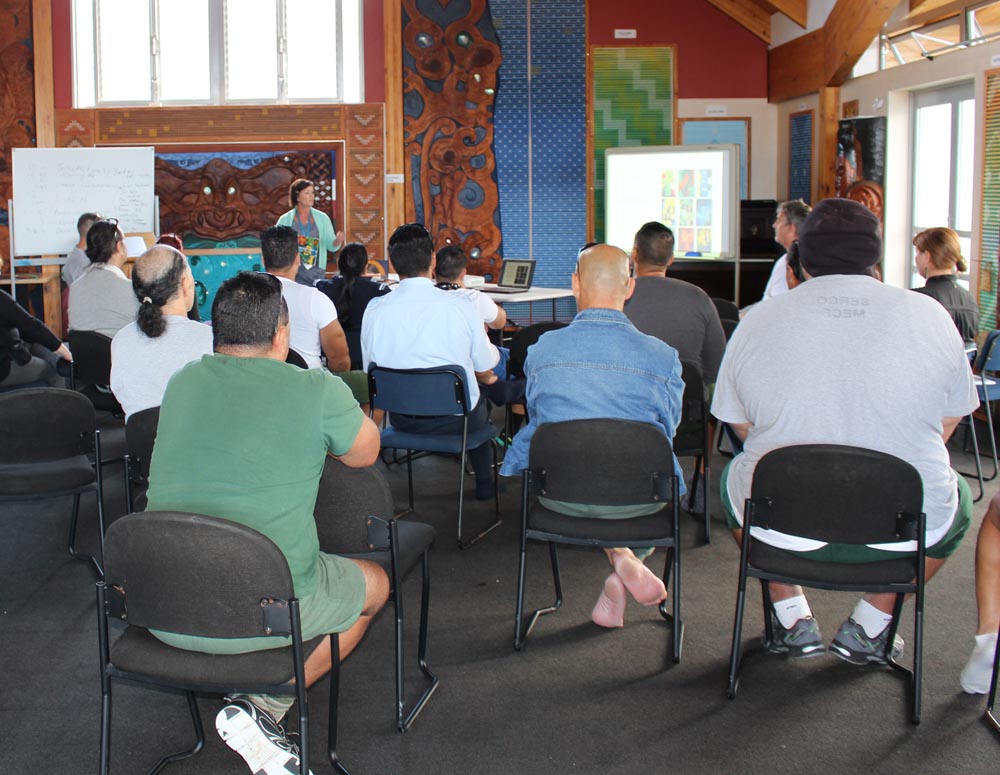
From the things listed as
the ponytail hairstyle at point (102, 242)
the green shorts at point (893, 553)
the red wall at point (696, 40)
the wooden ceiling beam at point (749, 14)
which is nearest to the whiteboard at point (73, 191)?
the ponytail hairstyle at point (102, 242)

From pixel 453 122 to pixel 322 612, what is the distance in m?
8.01

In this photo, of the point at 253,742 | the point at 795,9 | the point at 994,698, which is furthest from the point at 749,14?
the point at 253,742

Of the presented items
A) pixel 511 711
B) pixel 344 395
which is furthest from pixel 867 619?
pixel 344 395

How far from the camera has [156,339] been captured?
3.49m

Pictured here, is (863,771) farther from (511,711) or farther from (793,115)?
(793,115)

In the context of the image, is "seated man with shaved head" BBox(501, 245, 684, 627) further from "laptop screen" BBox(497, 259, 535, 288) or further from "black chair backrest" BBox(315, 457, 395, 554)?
"laptop screen" BBox(497, 259, 535, 288)

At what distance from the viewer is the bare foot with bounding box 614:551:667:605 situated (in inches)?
125

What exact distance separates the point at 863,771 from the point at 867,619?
2.04 feet

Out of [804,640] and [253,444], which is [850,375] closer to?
[804,640]

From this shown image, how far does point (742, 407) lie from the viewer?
2.94 metres

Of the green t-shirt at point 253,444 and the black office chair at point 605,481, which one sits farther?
the black office chair at point 605,481

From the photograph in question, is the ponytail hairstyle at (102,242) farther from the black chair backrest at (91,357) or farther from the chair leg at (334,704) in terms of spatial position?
the chair leg at (334,704)

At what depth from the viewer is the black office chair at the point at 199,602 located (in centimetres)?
204

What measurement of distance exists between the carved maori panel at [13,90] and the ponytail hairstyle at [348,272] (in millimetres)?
5486
